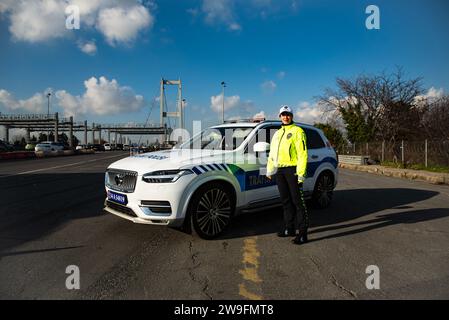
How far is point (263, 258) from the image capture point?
3.90m

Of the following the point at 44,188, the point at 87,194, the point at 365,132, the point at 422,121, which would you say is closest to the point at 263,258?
the point at 87,194

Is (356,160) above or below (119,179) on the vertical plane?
below

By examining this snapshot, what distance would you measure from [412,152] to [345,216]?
1429cm

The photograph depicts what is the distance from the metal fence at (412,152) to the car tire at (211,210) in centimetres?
1477

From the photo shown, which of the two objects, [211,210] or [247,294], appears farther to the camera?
[211,210]

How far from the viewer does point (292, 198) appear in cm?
453

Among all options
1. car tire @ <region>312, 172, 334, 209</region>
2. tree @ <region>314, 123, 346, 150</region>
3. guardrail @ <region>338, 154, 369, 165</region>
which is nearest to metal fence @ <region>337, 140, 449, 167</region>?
guardrail @ <region>338, 154, 369, 165</region>

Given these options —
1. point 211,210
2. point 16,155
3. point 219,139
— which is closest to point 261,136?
point 219,139

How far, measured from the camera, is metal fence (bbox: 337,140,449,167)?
605 inches

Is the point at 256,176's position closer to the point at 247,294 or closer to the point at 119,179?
the point at 119,179

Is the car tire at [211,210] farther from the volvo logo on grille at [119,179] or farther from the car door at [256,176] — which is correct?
the volvo logo on grille at [119,179]

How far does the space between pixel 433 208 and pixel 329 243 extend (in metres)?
4.01

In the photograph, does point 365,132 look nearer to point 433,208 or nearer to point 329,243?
point 433,208
